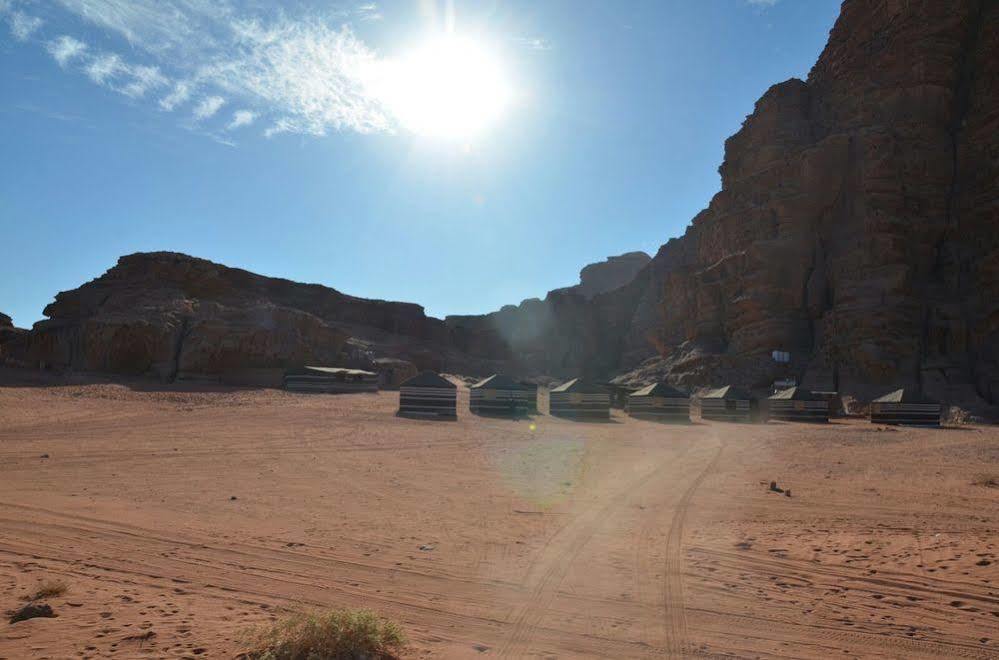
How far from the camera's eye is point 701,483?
1334 centimetres

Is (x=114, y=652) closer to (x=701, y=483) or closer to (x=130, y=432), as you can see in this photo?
(x=701, y=483)

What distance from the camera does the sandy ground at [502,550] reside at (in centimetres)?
509

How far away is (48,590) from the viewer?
5352 mm

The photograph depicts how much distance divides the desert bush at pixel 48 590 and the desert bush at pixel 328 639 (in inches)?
86.4

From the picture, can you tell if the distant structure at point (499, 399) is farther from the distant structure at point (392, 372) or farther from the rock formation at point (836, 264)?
the distant structure at point (392, 372)

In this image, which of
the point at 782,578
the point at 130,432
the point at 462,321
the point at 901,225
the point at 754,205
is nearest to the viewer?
the point at 782,578

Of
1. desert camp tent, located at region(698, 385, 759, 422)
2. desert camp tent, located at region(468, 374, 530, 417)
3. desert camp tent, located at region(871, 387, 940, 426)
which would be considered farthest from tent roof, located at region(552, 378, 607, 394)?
desert camp tent, located at region(871, 387, 940, 426)

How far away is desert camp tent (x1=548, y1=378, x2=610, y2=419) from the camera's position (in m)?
34.9

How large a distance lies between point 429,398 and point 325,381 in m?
14.0

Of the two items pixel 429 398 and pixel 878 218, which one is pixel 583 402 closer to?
pixel 429 398

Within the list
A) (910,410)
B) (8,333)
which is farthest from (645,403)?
(8,333)

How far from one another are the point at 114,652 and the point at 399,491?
7262 mm

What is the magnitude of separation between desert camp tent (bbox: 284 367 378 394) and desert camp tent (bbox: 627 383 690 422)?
20.6 meters

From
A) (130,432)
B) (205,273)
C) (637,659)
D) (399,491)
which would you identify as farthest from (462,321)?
(637,659)
